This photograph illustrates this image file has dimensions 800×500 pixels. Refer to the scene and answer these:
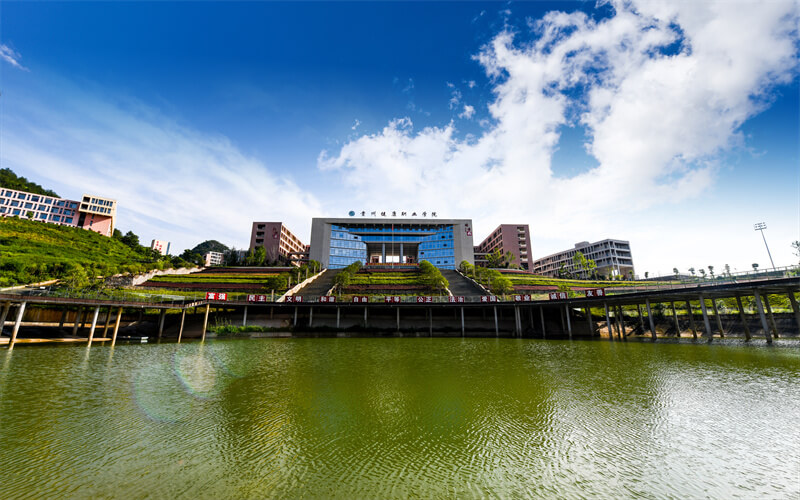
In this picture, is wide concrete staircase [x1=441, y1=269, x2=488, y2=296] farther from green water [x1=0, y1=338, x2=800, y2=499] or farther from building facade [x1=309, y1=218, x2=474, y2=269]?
green water [x1=0, y1=338, x2=800, y2=499]

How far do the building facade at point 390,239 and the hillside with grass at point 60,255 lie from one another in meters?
39.3

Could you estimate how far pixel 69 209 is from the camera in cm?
10856

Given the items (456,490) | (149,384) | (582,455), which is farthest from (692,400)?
(149,384)

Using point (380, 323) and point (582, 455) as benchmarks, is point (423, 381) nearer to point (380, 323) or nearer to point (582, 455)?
point (582, 455)

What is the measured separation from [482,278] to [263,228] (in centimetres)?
8211

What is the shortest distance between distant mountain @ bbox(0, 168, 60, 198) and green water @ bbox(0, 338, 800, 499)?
5484 inches

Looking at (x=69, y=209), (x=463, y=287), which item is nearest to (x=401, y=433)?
(x=463, y=287)

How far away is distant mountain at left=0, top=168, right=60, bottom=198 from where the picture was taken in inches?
4136

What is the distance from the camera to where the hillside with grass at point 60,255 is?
46.8 m

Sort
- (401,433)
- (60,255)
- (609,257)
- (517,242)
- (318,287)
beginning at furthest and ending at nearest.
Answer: (609,257) → (517,242) → (318,287) → (60,255) → (401,433)

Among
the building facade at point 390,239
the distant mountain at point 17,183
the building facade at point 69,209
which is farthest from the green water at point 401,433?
the distant mountain at point 17,183

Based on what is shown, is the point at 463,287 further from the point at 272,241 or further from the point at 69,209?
the point at 69,209

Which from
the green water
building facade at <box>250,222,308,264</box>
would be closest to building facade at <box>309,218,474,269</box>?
building facade at <box>250,222,308,264</box>

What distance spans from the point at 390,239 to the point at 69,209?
4297 inches
